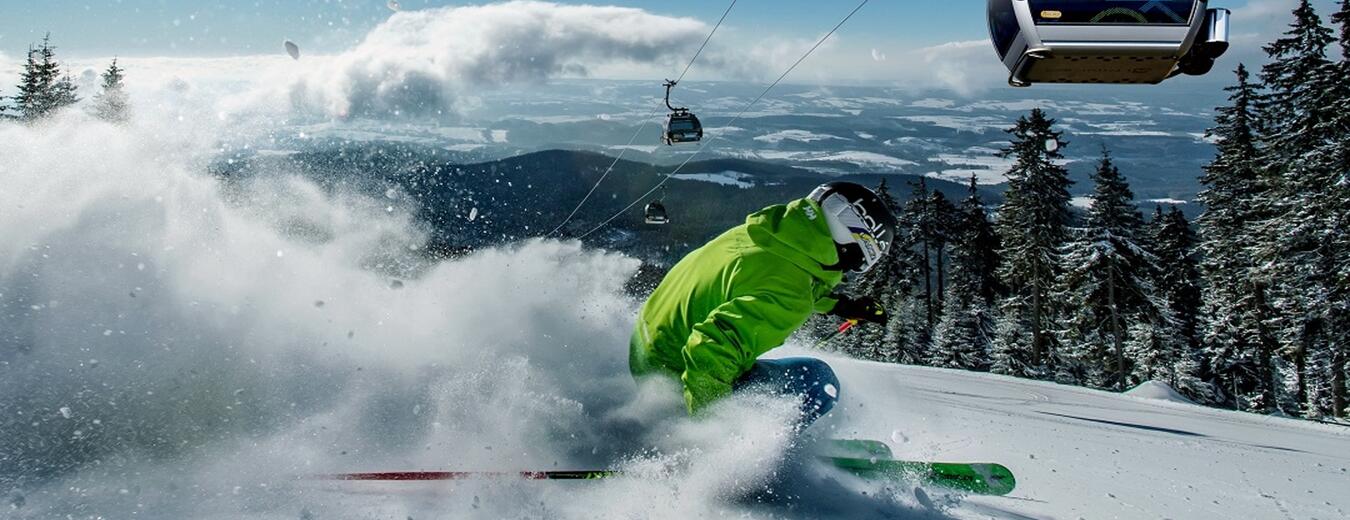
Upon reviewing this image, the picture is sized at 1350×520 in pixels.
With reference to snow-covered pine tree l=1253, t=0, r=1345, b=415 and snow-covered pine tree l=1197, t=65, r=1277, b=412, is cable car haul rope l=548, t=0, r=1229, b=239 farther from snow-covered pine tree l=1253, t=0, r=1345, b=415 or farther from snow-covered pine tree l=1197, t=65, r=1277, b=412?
snow-covered pine tree l=1197, t=65, r=1277, b=412

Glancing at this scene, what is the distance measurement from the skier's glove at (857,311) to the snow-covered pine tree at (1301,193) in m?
22.2

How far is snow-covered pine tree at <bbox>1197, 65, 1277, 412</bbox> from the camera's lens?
2669 cm

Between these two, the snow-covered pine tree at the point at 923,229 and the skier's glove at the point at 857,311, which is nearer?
the skier's glove at the point at 857,311

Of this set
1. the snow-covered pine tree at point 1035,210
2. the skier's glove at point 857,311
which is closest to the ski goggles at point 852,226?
the skier's glove at point 857,311

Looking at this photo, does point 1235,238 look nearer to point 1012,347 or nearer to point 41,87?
point 1012,347

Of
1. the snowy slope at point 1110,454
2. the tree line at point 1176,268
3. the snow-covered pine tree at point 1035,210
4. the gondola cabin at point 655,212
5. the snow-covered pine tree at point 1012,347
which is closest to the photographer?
the snowy slope at point 1110,454

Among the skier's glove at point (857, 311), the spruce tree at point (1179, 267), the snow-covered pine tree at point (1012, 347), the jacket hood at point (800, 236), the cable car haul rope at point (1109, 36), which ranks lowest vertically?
the snow-covered pine tree at point (1012, 347)

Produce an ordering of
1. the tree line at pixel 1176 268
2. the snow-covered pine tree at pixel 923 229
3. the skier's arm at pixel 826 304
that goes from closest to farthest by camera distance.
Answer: the skier's arm at pixel 826 304 < the tree line at pixel 1176 268 < the snow-covered pine tree at pixel 923 229

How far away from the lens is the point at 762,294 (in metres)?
3.75

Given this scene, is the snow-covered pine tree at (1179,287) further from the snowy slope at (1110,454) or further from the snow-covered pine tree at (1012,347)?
the snowy slope at (1110,454)

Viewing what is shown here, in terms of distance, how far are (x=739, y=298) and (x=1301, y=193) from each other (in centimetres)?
2579

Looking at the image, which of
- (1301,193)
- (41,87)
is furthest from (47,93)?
(1301,193)

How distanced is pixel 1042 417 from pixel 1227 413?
565 centimetres

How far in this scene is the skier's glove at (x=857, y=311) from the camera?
5.19 m
